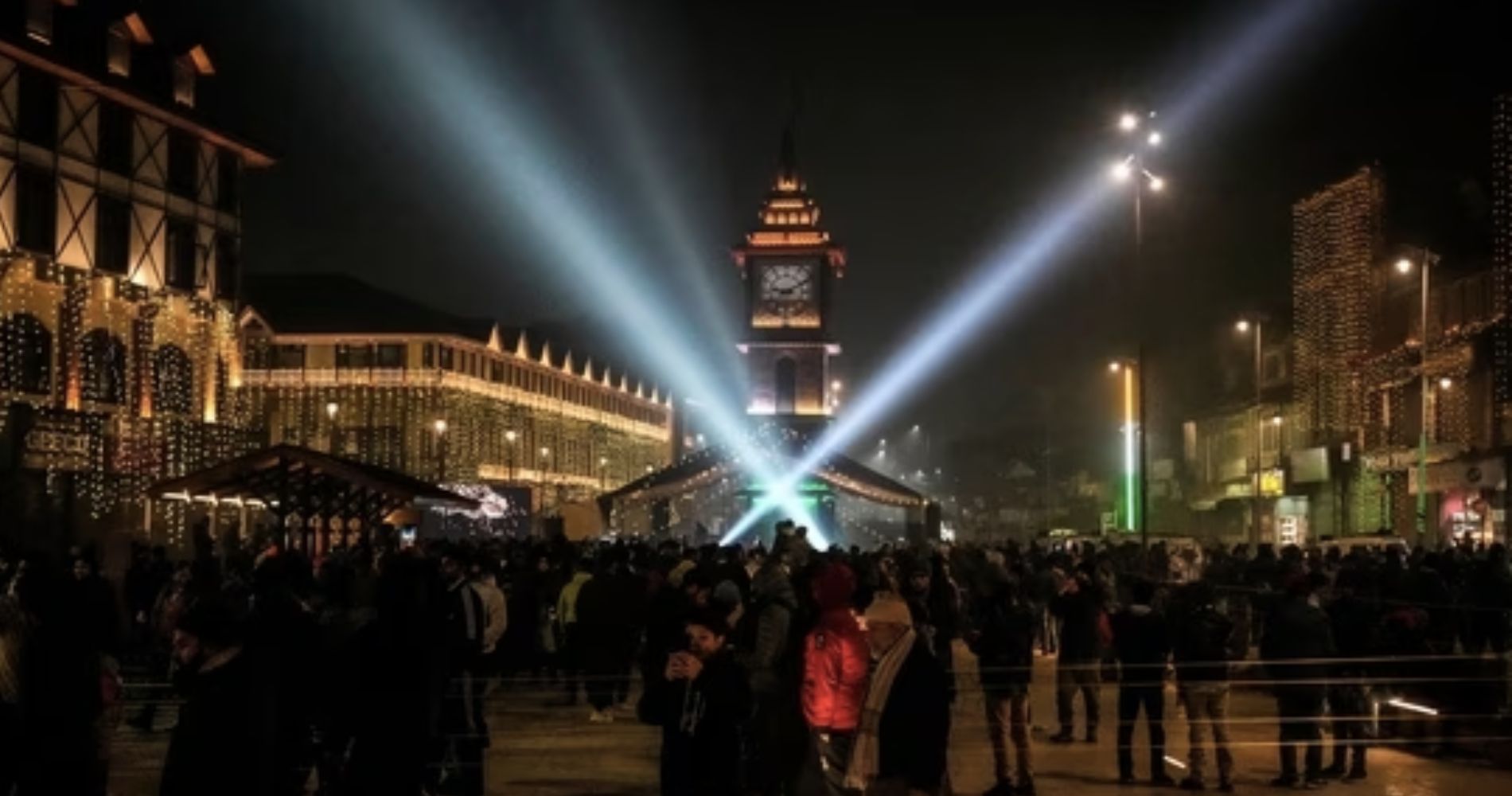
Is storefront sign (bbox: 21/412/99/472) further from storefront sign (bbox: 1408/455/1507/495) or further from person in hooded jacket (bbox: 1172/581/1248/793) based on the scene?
storefront sign (bbox: 1408/455/1507/495)

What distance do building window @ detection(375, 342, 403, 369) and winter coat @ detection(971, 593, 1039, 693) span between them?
A: 66369 millimetres

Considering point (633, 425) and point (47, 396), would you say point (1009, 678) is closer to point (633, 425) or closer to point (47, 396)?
point (47, 396)

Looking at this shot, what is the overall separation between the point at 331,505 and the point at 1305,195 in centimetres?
3952

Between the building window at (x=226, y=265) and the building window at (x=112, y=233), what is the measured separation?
19.0 ft

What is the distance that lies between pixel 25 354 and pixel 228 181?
44.2ft

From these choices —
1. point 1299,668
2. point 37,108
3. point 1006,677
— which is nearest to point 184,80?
point 37,108

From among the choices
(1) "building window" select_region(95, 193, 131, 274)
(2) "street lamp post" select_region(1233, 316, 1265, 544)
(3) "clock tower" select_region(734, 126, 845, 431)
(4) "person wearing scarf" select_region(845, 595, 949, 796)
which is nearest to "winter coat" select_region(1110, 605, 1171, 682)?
(4) "person wearing scarf" select_region(845, 595, 949, 796)

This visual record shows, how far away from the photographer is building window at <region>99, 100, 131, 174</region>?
46094 mm

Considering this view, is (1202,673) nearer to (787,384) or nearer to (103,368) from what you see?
(103,368)

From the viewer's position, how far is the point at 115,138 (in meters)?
46.8

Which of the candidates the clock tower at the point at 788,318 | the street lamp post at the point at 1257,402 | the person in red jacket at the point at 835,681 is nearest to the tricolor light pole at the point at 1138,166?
Result: the person in red jacket at the point at 835,681

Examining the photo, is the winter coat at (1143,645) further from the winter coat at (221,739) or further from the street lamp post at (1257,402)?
the street lamp post at (1257,402)

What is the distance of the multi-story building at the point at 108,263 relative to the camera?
41.6 meters

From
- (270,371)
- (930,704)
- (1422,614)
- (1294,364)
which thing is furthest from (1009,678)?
(270,371)
